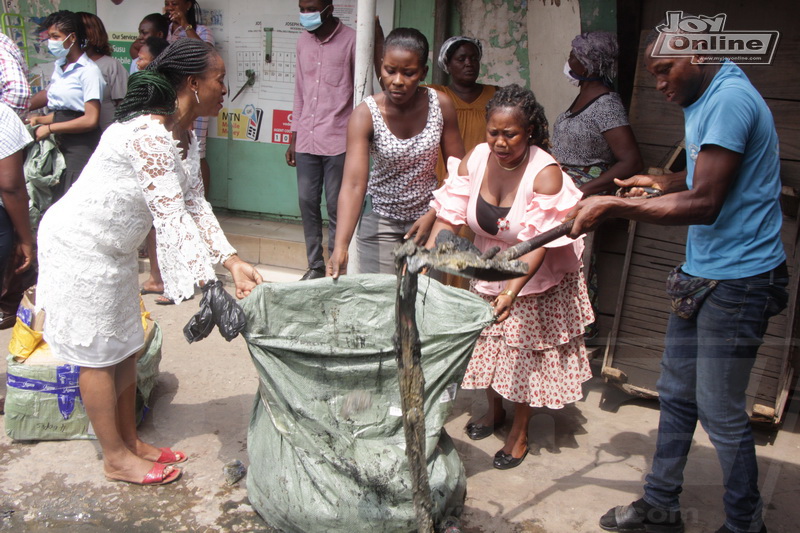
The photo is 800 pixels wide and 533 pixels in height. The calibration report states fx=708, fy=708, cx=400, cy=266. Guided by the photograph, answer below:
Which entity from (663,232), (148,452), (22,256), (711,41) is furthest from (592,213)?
(22,256)

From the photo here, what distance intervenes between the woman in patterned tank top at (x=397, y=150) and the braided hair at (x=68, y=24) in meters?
2.67

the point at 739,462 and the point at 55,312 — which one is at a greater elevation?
the point at 55,312

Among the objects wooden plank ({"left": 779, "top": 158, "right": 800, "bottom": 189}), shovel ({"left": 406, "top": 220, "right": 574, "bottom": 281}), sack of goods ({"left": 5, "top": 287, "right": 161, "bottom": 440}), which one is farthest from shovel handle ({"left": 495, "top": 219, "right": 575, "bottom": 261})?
sack of goods ({"left": 5, "top": 287, "right": 161, "bottom": 440})

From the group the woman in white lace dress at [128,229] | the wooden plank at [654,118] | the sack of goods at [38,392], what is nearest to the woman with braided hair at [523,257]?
the wooden plank at [654,118]

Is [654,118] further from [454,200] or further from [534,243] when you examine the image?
[534,243]

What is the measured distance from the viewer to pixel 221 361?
4180mm

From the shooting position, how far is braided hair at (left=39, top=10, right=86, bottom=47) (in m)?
4.82

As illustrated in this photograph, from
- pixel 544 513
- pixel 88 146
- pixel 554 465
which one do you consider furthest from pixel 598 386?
pixel 88 146

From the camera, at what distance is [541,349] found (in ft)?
10.5

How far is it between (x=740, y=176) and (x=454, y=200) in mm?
1192

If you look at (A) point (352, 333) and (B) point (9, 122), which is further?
(B) point (9, 122)

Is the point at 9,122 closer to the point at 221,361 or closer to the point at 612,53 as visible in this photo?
the point at 221,361

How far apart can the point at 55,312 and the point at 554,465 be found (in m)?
2.26

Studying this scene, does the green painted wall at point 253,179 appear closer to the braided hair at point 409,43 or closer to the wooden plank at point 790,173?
the braided hair at point 409,43
